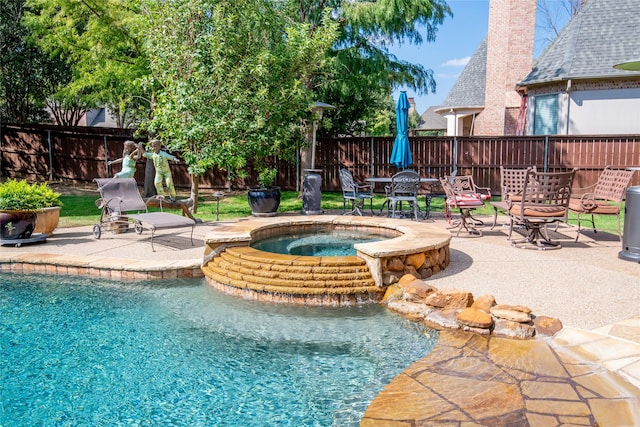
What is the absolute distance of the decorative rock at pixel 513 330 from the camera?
401cm

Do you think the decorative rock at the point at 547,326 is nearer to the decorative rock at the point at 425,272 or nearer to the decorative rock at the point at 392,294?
the decorative rock at the point at 392,294

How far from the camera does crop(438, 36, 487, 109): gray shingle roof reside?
2169 centimetres

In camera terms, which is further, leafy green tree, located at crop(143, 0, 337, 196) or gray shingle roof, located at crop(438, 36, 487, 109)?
gray shingle roof, located at crop(438, 36, 487, 109)

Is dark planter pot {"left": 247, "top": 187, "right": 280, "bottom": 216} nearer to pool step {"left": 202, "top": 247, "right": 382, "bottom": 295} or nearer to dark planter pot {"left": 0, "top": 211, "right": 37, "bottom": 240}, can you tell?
dark planter pot {"left": 0, "top": 211, "right": 37, "bottom": 240}

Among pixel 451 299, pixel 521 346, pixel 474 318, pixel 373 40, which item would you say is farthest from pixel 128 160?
pixel 373 40

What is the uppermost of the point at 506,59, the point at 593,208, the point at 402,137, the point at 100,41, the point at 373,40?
the point at 506,59

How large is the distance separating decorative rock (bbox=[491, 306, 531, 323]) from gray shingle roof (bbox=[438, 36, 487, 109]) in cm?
1860

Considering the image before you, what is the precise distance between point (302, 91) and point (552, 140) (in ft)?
27.0

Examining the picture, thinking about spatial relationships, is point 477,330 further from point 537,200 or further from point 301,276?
point 537,200

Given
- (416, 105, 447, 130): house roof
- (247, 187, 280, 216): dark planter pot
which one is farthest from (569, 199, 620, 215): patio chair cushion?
(416, 105, 447, 130): house roof

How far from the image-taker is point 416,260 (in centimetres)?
548

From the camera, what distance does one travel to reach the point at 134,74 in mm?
13242

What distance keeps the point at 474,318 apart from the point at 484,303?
0.93ft

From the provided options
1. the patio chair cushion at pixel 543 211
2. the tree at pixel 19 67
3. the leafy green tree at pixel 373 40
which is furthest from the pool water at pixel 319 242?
the tree at pixel 19 67
